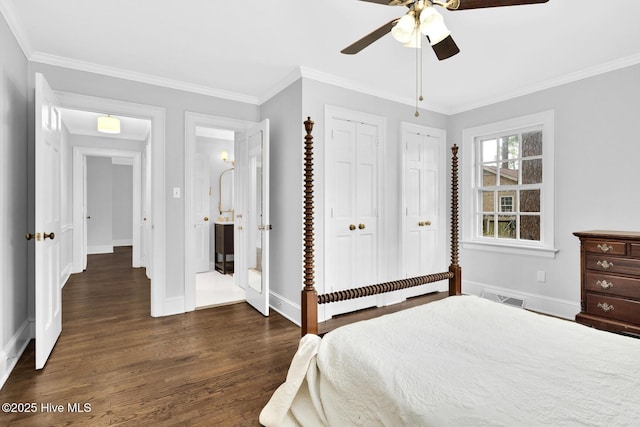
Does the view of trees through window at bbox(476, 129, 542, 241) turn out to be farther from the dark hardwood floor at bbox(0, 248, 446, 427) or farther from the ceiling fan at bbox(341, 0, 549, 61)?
the ceiling fan at bbox(341, 0, 549, 61)

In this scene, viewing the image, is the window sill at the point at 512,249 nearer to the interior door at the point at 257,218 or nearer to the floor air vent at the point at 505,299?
the floor air vent at the point at 505,299

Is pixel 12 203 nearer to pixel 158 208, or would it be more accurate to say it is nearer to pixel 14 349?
pixel 14 349

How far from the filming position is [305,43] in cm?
272

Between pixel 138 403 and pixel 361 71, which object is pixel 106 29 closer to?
pixel 361 71

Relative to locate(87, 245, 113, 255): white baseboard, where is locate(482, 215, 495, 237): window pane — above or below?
above

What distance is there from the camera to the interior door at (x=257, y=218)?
344cm

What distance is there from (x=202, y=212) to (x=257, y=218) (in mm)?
2402

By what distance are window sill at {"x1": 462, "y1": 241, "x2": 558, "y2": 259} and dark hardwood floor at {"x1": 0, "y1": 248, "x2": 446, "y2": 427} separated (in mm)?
1314

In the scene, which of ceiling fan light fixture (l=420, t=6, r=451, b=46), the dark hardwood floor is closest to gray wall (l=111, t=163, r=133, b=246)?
the dark hardwood floor

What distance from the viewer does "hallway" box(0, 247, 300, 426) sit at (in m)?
1.89

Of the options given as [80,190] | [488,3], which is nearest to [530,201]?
[488,3]

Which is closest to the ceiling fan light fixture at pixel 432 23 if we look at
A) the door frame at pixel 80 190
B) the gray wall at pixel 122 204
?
the door frame at pixel 80 190

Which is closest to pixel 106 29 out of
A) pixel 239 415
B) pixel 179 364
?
pixel 179 364

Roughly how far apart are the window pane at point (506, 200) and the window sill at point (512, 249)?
1.47ft
